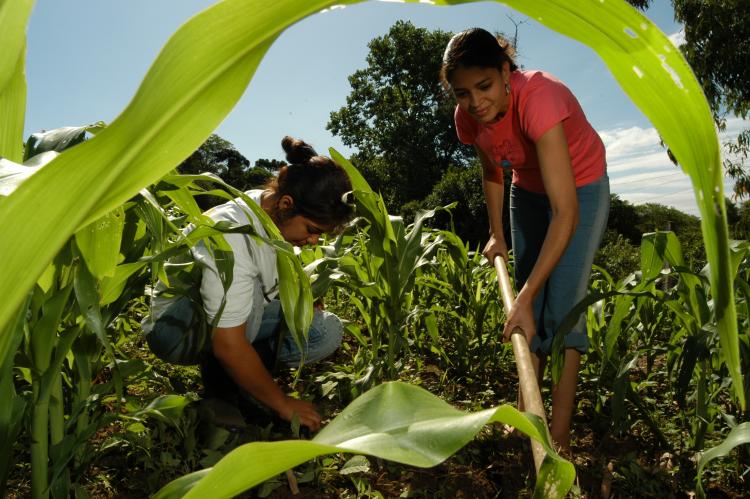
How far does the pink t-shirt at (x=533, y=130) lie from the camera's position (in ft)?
4.37

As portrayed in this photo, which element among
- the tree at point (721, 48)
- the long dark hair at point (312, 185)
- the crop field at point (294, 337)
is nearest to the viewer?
the crop field at point (294, 337)

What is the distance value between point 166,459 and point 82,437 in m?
0.40

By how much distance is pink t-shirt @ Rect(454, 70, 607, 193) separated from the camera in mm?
1333

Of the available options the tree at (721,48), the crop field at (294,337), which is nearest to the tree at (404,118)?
the tree at (721,48)

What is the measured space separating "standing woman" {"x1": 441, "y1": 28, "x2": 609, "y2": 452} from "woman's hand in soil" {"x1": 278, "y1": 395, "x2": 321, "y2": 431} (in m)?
0.61

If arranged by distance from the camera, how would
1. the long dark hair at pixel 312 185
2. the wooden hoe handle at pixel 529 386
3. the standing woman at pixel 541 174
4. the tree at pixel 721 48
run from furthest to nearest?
1. the tree at pixel 721 48
2. the long dark hair at pixel 312 185
3. the standing woman at pixel 541 174
4. the wooden hoe handle at pixel 529 386

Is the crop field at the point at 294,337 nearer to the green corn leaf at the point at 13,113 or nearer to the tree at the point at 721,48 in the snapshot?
the green corn leaf at the point at 13,113

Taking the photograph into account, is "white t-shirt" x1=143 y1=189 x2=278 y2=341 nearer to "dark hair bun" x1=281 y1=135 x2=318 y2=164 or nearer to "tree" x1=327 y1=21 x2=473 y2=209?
"dark hair bun" x1=281 y1=135 x2=318 y2=164

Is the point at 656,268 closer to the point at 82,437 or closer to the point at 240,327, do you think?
the point at 240,327

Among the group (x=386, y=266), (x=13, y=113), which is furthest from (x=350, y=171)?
(x=13, y=113)

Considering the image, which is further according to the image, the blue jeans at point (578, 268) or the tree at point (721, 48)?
the tree at point (721, 48)

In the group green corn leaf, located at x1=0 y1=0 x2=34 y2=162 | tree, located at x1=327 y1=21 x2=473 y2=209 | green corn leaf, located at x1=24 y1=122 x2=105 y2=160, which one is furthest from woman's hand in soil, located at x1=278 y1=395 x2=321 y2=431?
tree, located at x1=327 y1=21 x2=473 y2=209

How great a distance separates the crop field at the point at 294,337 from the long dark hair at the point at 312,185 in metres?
0.08

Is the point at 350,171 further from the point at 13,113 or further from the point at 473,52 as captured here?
the point at 13,113
